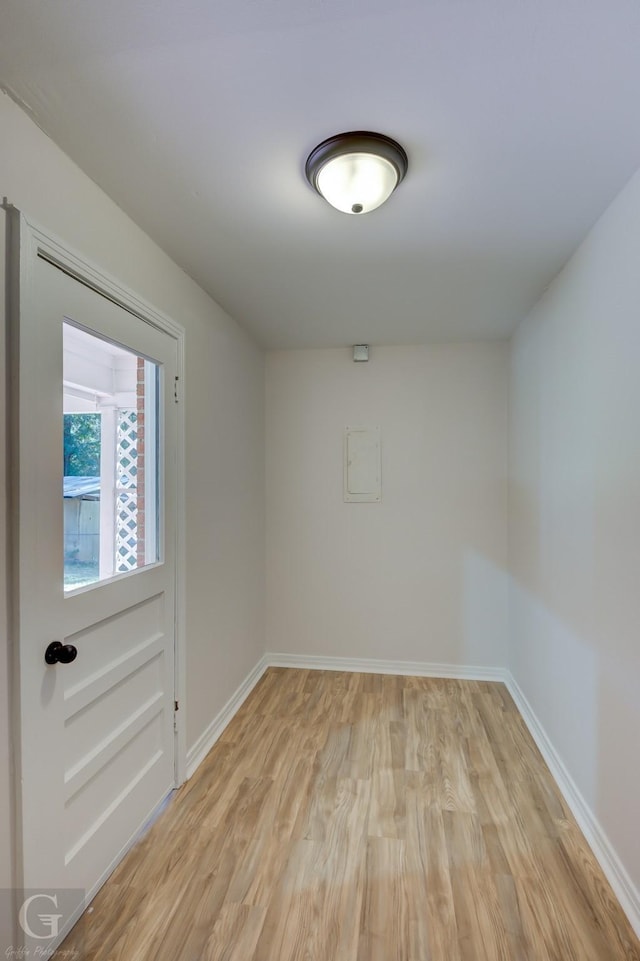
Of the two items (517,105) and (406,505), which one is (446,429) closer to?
(406,505)

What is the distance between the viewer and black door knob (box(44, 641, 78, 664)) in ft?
4.31

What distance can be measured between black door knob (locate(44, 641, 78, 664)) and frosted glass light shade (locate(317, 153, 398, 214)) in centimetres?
166

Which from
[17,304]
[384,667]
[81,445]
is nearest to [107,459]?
[81,445]

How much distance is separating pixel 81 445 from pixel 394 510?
7.91 ft

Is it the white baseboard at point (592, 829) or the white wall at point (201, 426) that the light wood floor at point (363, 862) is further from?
the white wall at point (201, 426)

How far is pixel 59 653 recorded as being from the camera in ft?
4.36

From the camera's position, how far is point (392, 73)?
1.11 metres

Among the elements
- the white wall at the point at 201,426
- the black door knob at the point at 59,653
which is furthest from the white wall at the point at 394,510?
the black door knob at the point at 59,653

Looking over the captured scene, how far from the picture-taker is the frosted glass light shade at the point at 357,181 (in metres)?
1.36

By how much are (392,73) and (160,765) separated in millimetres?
2586

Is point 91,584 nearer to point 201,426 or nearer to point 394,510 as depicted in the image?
point 201,426

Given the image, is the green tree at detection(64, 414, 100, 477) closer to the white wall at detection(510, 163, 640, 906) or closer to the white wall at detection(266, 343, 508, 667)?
the white wall at detection(510, 163, 640, 906)

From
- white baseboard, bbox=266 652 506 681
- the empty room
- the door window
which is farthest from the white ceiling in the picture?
white baseboard, bbox=266 652 506 681

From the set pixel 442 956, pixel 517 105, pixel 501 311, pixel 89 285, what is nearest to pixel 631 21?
pixel 517 105
